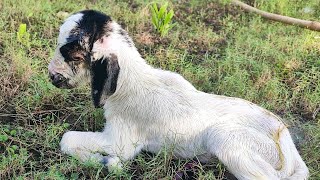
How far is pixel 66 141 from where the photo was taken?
4109 millimetres

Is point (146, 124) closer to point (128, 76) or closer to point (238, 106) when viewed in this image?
point (128, 76)

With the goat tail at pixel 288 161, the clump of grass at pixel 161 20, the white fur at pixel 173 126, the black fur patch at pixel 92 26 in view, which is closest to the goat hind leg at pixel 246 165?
the white fur at pixel 173 126

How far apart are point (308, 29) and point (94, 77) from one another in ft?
11.9

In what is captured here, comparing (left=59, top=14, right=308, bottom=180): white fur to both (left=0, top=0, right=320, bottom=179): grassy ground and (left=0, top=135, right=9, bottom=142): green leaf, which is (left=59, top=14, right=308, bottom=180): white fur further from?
(left=0, top=135, right=9, bottom=142): green leaf

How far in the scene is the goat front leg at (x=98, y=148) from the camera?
157 inches

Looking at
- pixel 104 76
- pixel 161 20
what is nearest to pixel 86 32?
pixel 104 76

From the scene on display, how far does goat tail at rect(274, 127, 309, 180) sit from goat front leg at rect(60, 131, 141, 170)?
1091 millimetres

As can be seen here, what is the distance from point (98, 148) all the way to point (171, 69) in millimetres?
1691

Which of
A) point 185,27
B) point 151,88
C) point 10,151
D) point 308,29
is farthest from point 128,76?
point 308,29

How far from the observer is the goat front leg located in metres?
3.98

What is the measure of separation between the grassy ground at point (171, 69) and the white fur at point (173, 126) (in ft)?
0.40

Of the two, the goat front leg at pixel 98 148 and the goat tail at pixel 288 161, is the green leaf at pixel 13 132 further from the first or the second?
the goat tail at pixel 288 161

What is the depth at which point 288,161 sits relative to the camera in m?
3.80

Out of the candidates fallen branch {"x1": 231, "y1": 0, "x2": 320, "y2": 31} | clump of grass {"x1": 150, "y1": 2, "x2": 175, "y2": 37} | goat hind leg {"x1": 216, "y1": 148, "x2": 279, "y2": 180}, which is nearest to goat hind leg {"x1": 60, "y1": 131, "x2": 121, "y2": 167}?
goat hind leg {"x1": 216, "y1": 148, "x2": 279, "y2": 180}
